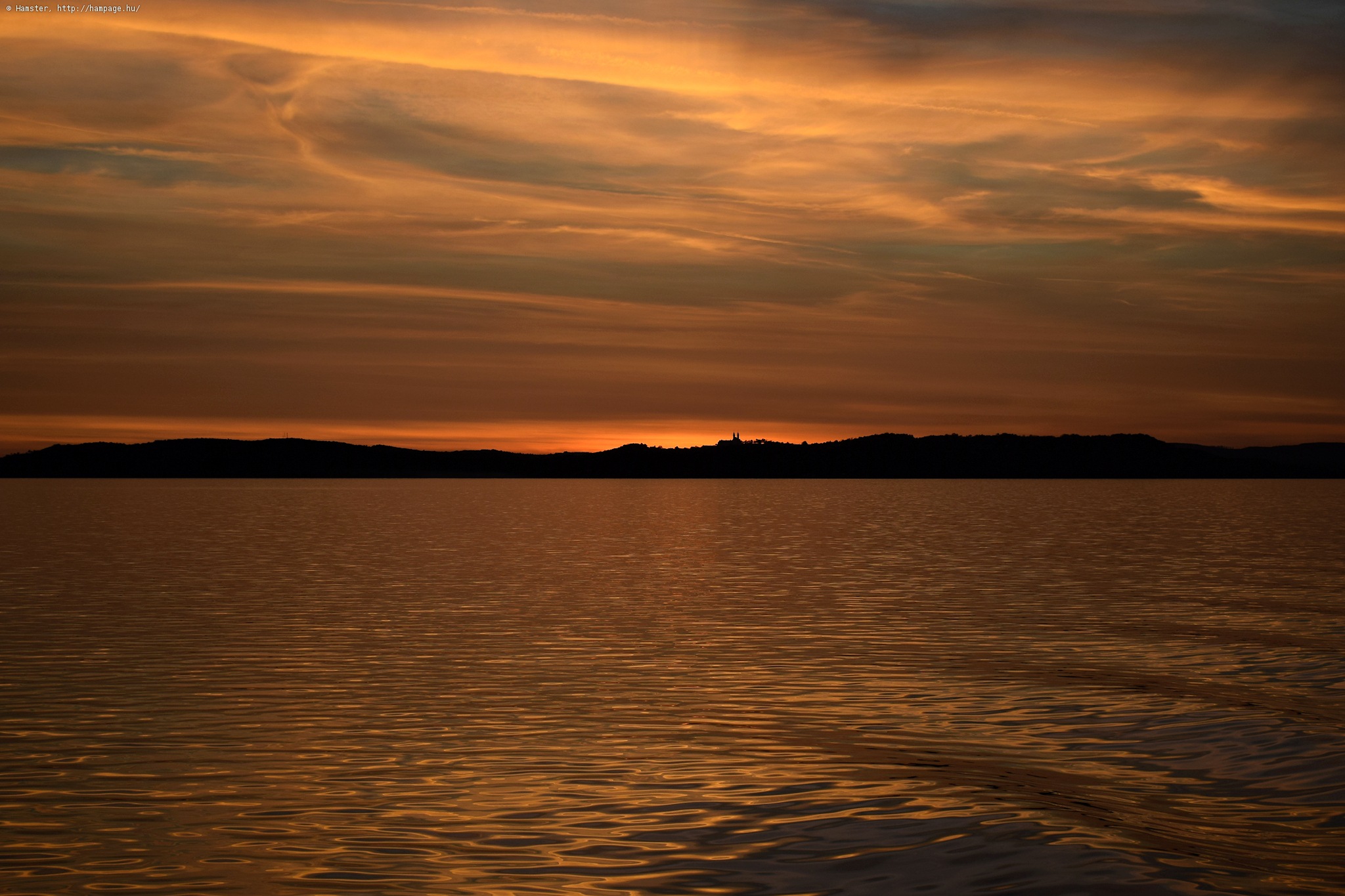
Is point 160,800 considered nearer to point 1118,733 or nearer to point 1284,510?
point 1118,733

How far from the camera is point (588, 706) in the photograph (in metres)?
21.1

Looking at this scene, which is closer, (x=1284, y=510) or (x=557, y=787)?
(x=557, y=787)

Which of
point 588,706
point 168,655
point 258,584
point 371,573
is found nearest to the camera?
point 588,706

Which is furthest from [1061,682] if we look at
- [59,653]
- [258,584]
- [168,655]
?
[258,584]

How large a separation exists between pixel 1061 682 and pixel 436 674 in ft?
40.0

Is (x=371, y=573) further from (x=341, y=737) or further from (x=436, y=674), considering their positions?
(x=341, y=737)

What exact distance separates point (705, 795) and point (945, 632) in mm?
16738

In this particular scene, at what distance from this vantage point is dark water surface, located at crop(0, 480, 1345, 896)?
12.7 meters

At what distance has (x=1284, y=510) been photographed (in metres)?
131

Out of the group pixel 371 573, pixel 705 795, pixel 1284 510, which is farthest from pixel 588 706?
pixel 1284 510

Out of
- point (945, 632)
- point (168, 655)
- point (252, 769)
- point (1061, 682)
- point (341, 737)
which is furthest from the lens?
point (945, 632)

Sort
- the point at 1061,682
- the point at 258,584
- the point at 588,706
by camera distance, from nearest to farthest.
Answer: the point at 588,706, the point at 1061,682, the point at 258,584

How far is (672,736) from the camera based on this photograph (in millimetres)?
18625

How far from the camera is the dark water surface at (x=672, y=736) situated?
12.7m
